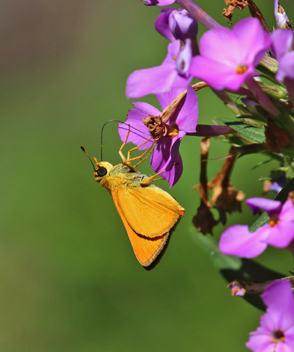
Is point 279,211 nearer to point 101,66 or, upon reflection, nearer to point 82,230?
point 82,230

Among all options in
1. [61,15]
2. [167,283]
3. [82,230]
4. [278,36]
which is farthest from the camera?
[61,15]

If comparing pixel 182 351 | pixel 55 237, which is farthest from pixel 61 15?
pixel 182 351

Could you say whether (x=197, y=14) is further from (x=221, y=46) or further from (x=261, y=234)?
(x=261, y=234)

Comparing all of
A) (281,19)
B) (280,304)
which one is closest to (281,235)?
(280,304)

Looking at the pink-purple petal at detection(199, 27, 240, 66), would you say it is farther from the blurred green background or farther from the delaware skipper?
the blurred green background

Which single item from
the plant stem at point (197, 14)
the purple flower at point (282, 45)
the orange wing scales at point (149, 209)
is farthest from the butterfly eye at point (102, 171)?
the purple flower at point (282, 45)

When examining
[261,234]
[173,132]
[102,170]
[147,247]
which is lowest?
[147,247]
